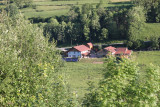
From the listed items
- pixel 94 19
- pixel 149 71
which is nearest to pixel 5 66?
pixel 149 71

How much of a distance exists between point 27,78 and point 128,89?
6.76 metres

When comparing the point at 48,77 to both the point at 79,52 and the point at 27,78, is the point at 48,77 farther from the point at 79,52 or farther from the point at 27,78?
the point at 79,52

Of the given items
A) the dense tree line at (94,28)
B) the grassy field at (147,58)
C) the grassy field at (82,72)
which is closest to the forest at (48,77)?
the grassy field at (82,72)

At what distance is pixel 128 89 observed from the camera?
38.9ft

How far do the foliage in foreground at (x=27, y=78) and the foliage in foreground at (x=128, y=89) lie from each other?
2.01m

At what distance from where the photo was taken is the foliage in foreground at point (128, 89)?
35.3 ft

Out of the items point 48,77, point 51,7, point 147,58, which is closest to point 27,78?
point 48,77

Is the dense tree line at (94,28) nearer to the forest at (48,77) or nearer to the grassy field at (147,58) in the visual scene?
the grassy field at (147,58)

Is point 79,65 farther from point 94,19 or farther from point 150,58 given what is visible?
point 94,19

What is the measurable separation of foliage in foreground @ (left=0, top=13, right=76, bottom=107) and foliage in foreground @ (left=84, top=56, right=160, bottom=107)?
2010 mm

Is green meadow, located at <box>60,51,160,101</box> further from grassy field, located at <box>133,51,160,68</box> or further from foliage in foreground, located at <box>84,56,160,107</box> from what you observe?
foliage in foreground, located at <box>84,56,160,107</box>

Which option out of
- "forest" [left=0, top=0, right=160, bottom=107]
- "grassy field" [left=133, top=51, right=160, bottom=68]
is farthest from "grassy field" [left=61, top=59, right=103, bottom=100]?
"grassy field" [left=133, top=51, right=160, bottom=68]

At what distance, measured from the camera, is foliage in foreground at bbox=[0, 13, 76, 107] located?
40.8ft

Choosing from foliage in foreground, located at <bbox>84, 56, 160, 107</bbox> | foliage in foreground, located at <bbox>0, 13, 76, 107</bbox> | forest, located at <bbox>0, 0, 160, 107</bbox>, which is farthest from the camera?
foliage in foreground, located at <bbox>0, 13, 76, 107</bbox>
